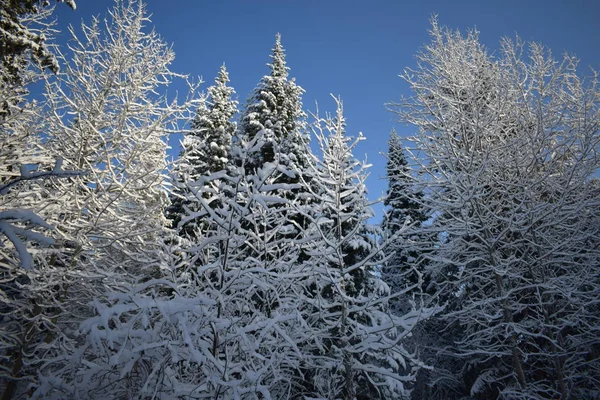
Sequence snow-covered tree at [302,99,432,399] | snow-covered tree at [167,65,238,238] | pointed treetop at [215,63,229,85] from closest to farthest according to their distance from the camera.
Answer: snow-covered tree at [302,99,432,399] → snow-covered tree at [167,65,238,238] → pointed treetop at [215,63,229,85]

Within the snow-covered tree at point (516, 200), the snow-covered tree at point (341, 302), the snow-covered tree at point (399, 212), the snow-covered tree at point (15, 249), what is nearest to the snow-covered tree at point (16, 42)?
the snow-covered tree at point (15, 249)

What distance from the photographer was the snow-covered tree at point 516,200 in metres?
6.52

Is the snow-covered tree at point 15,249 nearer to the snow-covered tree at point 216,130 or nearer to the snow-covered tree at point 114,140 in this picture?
the snow-covered tree at point 114,140

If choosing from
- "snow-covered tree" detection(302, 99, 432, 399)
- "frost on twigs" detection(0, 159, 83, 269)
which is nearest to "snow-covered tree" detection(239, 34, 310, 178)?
"snow-covered tree" detection(302, 99, 432, 399)

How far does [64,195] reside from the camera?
595 centimetres

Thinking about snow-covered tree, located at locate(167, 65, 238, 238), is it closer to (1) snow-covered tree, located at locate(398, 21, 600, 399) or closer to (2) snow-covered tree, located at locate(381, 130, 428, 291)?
(2) snow-covered tree, located at locate(381, 130, 428, 291)

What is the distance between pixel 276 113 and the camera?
44.5 feet

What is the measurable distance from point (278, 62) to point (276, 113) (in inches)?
126

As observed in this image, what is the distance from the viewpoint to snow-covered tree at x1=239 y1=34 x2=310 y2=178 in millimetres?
12453

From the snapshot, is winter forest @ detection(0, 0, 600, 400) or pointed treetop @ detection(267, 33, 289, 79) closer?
winter forest @ detection(0, 0, 600, 400)

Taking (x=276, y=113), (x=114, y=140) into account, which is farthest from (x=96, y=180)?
(x=276, y=113)

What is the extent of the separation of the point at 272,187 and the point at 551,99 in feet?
29.3

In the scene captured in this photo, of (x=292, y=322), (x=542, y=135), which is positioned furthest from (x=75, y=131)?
(x=542, y=135)

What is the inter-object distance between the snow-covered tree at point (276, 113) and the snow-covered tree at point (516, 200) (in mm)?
4808
